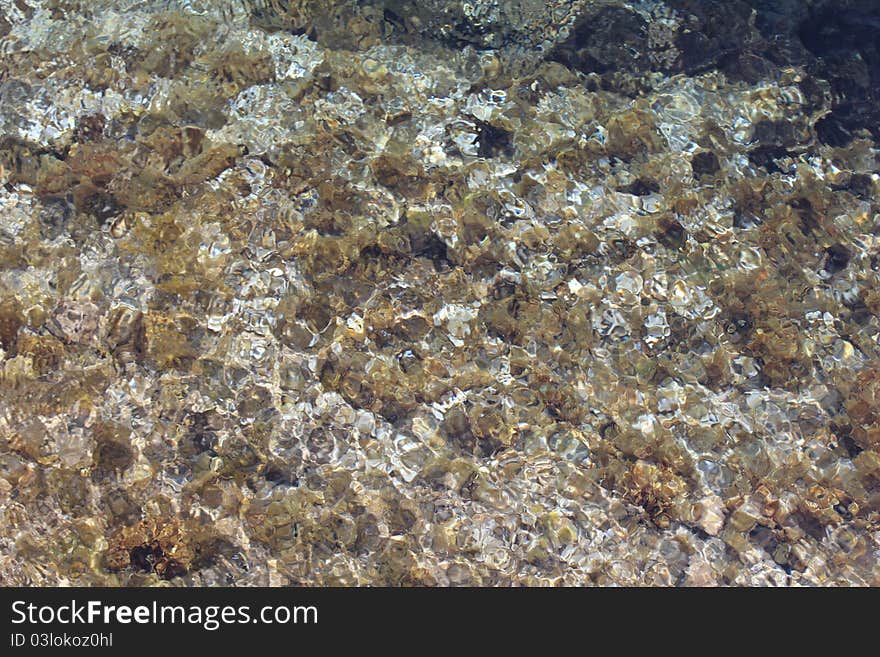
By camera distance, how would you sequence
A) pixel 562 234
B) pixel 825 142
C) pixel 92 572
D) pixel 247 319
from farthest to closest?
pixel 825 142
pixel 562 234
pixel 247 319
pixel 92 572

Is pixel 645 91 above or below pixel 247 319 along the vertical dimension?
above

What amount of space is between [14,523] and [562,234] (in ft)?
4.73

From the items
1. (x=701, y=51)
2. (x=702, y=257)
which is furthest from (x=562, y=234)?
(x=701, y=51)

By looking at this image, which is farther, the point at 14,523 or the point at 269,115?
the point at 269,115

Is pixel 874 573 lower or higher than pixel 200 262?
A: lower

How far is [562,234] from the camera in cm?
195

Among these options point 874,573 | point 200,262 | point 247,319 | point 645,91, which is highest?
point 645,91

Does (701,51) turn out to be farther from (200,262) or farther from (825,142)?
(200,262)

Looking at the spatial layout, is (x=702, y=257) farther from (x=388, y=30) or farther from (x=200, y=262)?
(x=200, y=262)

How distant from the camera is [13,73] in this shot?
80.0 inches

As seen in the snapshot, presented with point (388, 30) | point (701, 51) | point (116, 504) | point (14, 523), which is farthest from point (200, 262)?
point (701, 51)

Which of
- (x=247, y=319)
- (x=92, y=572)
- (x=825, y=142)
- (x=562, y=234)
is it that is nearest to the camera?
(x=92, y=572)

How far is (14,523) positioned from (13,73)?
46.0 inches

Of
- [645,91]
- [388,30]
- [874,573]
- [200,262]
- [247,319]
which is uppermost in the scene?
[388,30]
